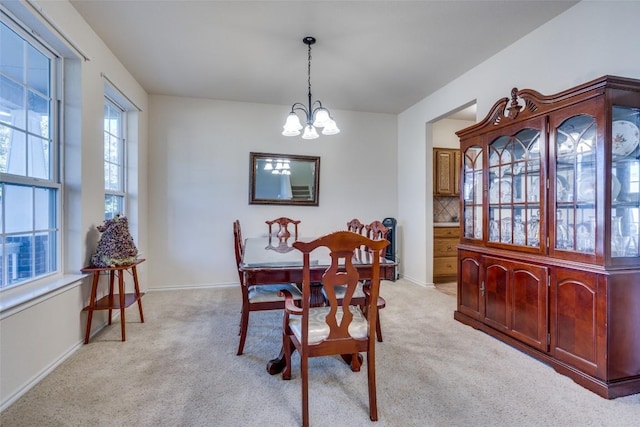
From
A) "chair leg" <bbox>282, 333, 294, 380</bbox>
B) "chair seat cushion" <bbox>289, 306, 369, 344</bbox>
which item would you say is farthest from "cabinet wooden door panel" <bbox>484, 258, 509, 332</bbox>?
"chair leg" <bbox>282, 333, 294, 380</bbox>

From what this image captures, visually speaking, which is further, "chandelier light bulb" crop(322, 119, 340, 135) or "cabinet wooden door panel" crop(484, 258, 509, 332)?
"chandelier light bulb" crop(322, 119, 340, 135)

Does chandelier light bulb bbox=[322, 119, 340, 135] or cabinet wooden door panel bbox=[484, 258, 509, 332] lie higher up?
chandelier light bulb bbox=[322, 119, 340, 135]

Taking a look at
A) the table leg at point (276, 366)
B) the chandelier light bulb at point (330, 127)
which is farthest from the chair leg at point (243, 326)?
the chandelier light bulb at point (330, 127)

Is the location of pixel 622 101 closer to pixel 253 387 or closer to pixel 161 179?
pixel 253 387

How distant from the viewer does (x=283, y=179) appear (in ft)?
14.8

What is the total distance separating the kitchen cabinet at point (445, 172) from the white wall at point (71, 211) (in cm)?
439

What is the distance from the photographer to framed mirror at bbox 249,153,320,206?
441 centimetres

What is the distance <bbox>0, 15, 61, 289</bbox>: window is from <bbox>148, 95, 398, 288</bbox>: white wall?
1.82 meters

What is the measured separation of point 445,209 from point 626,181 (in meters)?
3.42

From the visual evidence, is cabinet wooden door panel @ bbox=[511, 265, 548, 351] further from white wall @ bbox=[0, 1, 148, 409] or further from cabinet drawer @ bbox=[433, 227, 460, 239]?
white wall @ bbox=[0, 1, 148, 409]

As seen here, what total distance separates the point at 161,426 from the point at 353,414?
3.20 ft

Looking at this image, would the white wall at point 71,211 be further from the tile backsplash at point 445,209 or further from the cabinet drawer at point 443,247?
the tile backsplash at point 445,209

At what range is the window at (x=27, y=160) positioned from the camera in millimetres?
1896

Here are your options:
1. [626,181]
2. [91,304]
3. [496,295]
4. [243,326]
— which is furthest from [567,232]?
[91,304]
